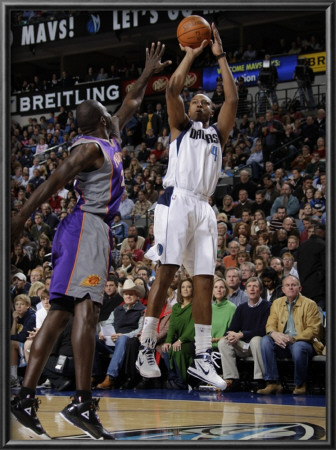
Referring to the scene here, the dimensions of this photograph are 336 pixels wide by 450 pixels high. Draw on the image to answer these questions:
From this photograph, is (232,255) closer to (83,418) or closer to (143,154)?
(83,418)

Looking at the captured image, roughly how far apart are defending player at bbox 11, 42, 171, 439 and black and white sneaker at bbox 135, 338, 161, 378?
771 mm

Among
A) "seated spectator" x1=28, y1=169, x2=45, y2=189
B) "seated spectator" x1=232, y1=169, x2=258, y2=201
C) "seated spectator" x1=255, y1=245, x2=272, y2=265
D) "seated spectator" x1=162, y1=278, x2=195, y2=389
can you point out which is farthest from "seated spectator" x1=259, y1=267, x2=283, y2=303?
"seated spectator" x1=28, y1=169, x2=45, y2=189

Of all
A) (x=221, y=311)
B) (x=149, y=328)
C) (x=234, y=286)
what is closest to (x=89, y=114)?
(x=149, y=328)

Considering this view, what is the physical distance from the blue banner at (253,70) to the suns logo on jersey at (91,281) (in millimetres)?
12587

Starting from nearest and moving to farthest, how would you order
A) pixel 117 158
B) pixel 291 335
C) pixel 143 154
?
pixel 117 158 < pixel 291 335 < pixel 143 154

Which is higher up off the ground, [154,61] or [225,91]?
[154,61]

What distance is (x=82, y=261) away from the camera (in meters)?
4.71

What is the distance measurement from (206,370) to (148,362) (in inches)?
17.1

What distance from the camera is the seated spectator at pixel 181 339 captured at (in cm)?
791

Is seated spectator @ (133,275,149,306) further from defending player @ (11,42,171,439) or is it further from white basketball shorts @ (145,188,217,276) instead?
defending player @ (11,42,171,439)

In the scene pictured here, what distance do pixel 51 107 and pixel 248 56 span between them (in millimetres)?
5116

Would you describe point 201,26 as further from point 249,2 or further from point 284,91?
point 284,91

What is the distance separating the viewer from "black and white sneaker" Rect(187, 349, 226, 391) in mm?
5395

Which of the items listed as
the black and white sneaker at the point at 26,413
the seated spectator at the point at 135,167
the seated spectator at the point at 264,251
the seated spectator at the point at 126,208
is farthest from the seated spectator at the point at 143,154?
the black and white sneaker at the point at 26,413
